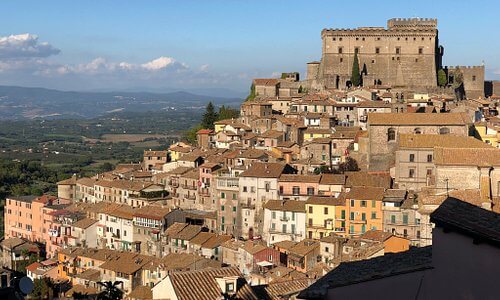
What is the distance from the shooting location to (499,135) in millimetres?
52969

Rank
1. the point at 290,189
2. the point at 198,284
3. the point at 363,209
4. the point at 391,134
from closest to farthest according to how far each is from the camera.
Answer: the point at 198,284 → the point at 363,209 → the point at 391,134 → the point at 290,189

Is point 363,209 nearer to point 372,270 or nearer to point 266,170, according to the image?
point 266,170

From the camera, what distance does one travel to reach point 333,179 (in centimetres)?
4606

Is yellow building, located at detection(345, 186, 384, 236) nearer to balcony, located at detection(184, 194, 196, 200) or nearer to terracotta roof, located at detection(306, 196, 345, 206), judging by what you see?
terracotta roof, located at detection(306, 196, 345, 206)

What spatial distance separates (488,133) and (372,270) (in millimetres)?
48853

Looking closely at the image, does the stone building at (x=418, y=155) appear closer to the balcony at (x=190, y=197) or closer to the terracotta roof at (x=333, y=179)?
the terracotta roof at (x=333, y=179)

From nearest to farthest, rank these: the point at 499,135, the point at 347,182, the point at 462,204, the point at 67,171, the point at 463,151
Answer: the point at 462,204 < the point at 463,151 < the point at 347,182 < the point at 499,135 < the point at 67,171

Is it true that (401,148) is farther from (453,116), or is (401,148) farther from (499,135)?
(499,135)

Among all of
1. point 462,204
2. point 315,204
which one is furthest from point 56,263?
point 462,204

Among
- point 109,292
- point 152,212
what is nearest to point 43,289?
point 152,212

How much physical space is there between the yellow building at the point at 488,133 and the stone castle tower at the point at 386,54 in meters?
21.9

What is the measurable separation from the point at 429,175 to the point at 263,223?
1190cm

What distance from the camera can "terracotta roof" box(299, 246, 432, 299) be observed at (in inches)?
274

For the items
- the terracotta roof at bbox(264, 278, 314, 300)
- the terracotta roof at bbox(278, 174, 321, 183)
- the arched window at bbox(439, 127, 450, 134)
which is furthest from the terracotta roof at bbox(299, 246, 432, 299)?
the arched window at bbox(439, 127, 450, 134)
